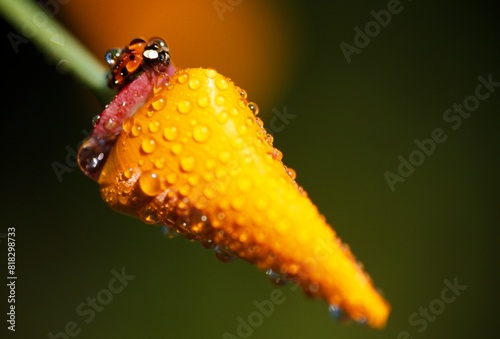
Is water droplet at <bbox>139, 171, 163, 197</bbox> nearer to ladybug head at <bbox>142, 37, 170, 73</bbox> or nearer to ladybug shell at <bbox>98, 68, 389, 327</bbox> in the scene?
ladybug shell at <bbox>98, 68, 389, 327</bbox>

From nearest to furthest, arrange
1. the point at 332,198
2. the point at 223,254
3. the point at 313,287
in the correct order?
the point at 313,287 < the point at 223,254 < the point at 332,198

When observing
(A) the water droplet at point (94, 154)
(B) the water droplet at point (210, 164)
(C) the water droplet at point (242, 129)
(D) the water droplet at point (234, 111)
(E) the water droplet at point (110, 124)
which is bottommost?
(A) the water droplet at point (94, 154)

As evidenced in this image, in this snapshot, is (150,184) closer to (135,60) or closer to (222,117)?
(222,117)

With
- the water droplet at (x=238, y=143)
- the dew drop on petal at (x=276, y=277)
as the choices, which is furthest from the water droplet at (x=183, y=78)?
the dew drop on petal at (x=276, y=277)

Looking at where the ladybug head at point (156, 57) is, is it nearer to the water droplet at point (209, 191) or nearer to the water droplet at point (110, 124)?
the water droplet at point (110, 124)

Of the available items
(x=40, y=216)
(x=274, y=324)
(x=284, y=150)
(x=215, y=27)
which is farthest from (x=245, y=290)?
(x=215, y=27)

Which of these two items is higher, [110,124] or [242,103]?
[242,103]

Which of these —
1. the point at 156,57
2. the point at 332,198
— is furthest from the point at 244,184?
the point at 332,198

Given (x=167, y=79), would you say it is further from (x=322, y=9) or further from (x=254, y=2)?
(x=322, y=9)
